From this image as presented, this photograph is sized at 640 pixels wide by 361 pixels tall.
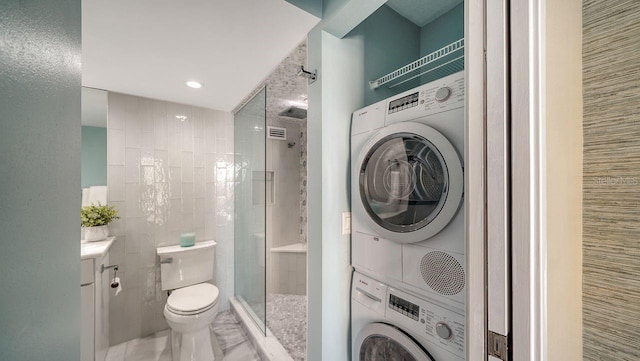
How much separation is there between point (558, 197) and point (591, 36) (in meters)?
0.51

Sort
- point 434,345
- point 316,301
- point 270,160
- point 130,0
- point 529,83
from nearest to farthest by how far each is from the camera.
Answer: point 529,83
point 434,345
point 130,0
point 316,301
point 270,160

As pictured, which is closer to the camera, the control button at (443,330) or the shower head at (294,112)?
the control button at (443,330)

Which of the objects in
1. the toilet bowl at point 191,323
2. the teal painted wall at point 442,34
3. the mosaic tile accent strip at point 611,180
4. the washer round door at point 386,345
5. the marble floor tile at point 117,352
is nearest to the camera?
the mosaic tile accent strip at point 611,180

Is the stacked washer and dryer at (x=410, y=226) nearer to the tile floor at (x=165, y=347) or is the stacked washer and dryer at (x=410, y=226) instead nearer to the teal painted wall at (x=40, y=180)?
the teal painted wall at (x=40, y=180)

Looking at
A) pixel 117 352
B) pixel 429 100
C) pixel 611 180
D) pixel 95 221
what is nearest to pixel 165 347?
pixel 117 352

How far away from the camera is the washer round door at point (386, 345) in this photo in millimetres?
980

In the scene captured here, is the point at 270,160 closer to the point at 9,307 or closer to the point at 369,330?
the point at 369,330

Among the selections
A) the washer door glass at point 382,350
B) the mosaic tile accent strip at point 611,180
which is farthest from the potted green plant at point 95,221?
the mosaic tile accent strip at point 611,180

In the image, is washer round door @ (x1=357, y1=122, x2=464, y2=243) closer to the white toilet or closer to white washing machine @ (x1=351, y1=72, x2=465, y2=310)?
white washing machine @ (x1=351, y1=72, x2=465, y2=310)

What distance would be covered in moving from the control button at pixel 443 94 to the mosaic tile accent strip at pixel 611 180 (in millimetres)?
358

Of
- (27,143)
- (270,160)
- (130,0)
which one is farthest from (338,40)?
(270,160)

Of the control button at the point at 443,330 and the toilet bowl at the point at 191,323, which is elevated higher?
the control button at the point at 443,330

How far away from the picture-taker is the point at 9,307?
14.2 inches

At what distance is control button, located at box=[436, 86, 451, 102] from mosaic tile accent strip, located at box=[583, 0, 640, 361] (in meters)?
0.36
